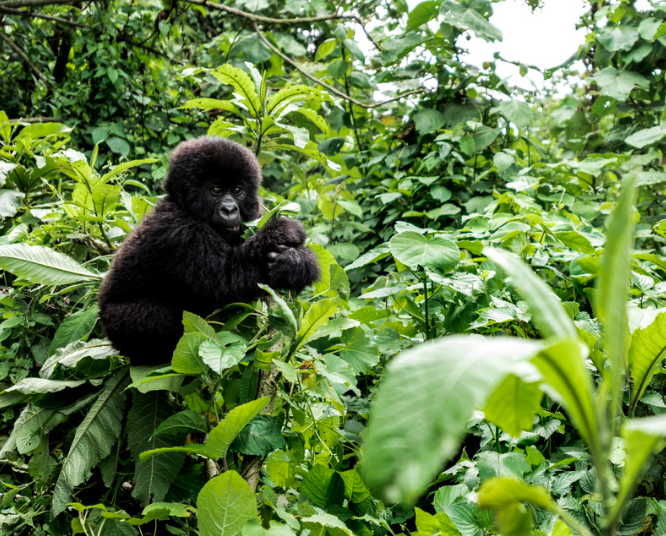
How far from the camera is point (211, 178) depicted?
2318 millimetres

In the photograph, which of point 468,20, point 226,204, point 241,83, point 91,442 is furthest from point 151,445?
point 468,20

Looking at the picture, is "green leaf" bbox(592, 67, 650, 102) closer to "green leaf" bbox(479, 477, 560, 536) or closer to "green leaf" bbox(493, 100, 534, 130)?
"green leaf" bbox(493, 100, 534, 130)

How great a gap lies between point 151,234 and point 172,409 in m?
0.67

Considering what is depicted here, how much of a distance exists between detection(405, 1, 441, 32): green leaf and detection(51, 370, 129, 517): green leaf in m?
3.06

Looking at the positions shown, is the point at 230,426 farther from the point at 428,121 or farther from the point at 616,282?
the point at 428,121

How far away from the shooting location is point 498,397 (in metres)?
0.58

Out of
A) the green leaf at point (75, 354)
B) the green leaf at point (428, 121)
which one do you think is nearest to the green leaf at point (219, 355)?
the green leaf at point (75, 354)

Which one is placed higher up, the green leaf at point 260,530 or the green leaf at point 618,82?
the green leaf at point 618,82

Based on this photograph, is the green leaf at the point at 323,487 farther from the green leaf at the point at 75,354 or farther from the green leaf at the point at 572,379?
the green leaf at the point at 572,379

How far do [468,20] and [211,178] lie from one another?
214 cm

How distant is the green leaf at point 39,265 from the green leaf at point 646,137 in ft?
9.92

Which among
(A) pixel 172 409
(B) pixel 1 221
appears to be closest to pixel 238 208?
(A) pixel 172 409

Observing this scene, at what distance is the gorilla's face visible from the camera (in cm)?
228

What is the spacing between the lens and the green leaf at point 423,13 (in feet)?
12.0
